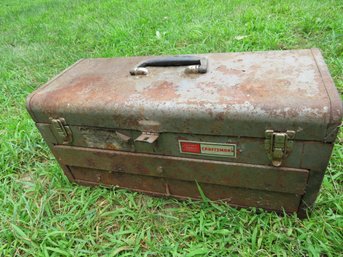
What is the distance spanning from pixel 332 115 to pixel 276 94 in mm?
206

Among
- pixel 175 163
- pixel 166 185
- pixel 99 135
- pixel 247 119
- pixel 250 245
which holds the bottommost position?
pixel 250 245

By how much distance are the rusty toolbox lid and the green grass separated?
54cm

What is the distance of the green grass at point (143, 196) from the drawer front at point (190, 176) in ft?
0.28

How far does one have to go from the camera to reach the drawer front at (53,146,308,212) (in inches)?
45.4

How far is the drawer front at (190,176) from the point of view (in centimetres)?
115

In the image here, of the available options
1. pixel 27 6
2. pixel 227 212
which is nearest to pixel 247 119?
pixel 227 212

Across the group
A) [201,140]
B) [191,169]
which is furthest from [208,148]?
[191,169]

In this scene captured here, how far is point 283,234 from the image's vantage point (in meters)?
1.24

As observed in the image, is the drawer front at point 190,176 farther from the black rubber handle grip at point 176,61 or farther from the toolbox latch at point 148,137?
the black rubber handle grip at point 176,61

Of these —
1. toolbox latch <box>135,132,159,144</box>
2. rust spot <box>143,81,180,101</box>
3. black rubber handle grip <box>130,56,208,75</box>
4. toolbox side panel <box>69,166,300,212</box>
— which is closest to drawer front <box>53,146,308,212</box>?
toolbox side panel <box>69,166,300,212</box>

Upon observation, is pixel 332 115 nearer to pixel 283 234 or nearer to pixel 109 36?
pixel 283 234

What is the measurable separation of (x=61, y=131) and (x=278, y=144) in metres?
1.01

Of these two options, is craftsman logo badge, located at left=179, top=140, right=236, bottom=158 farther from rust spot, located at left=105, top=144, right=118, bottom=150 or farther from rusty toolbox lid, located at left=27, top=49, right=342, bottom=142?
rust spot, located at left=105, top=144, right=118, bottom=150

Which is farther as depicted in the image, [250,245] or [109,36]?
[109,36]
